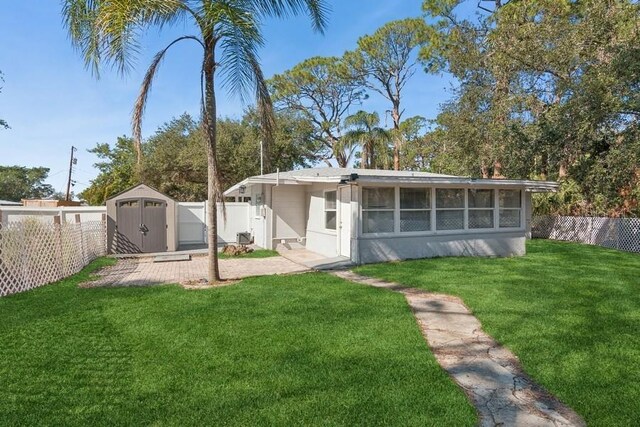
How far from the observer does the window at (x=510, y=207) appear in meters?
12.2

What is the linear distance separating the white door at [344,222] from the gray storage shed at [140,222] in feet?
20.3

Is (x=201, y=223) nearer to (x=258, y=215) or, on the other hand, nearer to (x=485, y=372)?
(x=258, y=215)

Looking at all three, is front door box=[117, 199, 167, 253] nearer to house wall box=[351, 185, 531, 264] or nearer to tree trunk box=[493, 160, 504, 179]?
house wall box=[351, 185, 531, 264]

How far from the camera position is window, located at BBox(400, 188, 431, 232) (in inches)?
422

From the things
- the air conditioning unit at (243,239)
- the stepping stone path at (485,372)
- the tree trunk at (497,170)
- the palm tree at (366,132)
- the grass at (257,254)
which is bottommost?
the stepping stone path at (485,372)

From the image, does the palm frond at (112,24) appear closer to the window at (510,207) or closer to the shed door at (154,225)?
the shed door at (154,225)

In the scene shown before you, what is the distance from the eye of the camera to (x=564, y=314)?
5.37m

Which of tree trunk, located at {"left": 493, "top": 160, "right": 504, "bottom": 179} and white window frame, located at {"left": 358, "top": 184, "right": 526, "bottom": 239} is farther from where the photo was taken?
tree trunk, located at {"left": 493, "top": 160, "right": 504, "bottom": 179}

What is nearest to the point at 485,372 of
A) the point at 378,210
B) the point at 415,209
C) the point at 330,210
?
the point at 378,210

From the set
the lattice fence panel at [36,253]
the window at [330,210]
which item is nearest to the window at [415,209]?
the window at [330,210]

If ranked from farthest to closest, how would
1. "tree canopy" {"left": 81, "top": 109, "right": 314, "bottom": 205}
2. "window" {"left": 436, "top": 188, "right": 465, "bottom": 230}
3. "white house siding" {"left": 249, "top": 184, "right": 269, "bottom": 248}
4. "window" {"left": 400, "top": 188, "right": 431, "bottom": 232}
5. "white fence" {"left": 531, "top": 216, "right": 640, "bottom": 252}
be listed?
"tree canopy" {"left": 81, "top": 109, "right": 314, "bottom": 205}, "white fence" {"left": 531, "top": 216, "right": 640, "bottom": 252}, "white house siding" {"left": 249, "top": 184, "right": 269, "bottom": 248}, "window" {"left": 436, "top": 188, "right": 465, "bottom": 230}, "window" {"left": 400, "top": 188, "right": 431, "bottom": 232}

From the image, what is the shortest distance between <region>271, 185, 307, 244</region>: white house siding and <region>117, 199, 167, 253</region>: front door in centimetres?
382

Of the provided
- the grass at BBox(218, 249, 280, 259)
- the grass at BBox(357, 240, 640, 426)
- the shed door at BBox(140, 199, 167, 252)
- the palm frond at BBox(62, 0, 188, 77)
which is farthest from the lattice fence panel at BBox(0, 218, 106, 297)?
the grass at BBox(357, 240, 640, 426)

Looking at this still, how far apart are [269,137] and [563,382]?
604 cm
